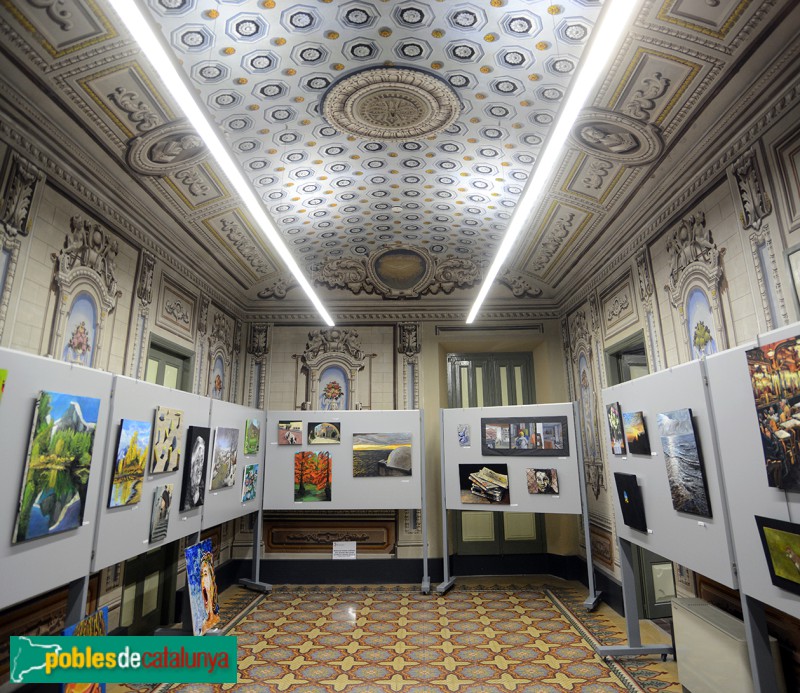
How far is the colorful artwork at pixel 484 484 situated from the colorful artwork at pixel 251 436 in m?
2.81

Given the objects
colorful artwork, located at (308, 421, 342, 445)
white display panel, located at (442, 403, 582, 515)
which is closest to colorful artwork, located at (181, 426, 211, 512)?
colorful artwork, located at (308, 421, 342, 445)

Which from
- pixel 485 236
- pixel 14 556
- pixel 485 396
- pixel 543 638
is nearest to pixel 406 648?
pixel 543 638

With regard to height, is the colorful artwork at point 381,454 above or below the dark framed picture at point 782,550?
above

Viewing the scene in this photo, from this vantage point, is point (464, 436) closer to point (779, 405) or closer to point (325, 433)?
point (325, 433)

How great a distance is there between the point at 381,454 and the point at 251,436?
1.79 meters

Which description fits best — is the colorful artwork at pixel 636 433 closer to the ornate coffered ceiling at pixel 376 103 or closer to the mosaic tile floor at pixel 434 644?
the mosaic tile floor at pixel 434 644

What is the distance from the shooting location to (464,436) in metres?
7.19

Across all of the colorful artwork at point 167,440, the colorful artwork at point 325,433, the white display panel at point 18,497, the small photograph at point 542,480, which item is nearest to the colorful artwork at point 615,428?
the small photograph at point 542,480

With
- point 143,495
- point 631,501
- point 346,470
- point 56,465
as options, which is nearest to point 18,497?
point 56,465

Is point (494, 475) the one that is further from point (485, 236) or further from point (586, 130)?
point (586, 130)

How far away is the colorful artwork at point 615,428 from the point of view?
4537 mm

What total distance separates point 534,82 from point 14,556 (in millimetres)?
4459

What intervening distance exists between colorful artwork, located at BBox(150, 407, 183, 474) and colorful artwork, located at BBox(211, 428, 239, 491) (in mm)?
1000

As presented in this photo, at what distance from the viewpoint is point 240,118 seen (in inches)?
167
